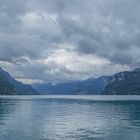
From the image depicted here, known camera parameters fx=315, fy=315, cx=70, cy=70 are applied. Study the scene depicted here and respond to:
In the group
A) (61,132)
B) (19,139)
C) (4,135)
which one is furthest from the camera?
(61,132)

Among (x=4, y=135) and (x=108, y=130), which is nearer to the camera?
(x=4, y=135)

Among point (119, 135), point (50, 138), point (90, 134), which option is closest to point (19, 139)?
point (50, 138)

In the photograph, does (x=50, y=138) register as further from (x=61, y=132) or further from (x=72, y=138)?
(x=61, y=132)

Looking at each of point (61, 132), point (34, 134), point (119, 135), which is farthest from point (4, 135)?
point (119, 135)

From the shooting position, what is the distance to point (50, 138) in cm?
6750

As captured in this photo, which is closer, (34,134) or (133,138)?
(133,138)

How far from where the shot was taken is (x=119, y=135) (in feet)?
236

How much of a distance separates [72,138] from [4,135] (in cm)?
1577

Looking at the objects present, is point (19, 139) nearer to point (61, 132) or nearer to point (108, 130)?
point (61, 132)

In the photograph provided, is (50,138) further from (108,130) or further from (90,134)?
(108,130)

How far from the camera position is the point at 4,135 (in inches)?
2795

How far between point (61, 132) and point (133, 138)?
58.8ft

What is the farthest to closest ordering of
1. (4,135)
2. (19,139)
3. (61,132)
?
(61,132) < (4,135) < (19,139)

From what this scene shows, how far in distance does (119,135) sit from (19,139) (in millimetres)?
22768
